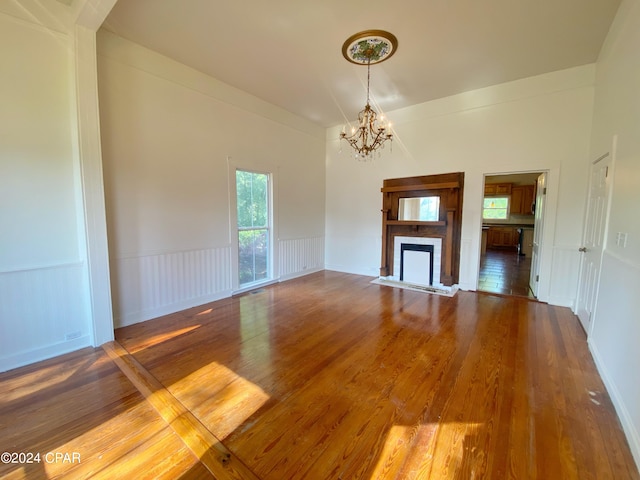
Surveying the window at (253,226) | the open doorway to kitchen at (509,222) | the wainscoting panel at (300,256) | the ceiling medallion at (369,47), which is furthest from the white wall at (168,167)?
the open doorway to kitchen at (509,222)

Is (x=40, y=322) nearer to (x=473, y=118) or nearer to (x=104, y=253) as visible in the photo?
(x=104, y=253)

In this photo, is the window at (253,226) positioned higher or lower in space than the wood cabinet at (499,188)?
lower

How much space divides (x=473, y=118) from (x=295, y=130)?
318 cm

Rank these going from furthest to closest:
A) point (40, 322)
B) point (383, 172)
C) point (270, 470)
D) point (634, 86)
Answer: point (383, 172), point (40, 322), point (634, 86), point (270, 470)

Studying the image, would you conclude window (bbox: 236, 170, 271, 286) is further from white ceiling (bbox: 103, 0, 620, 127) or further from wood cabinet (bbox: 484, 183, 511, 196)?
wood cabinet (bbox: 484, 183, 511, 196)

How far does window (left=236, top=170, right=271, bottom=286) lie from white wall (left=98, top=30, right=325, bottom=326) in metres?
0.27

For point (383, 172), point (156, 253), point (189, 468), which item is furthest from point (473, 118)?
point (189, 468)

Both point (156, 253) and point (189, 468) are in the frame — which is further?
point (156, 253)

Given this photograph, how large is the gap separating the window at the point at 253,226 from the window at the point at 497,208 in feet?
28.2

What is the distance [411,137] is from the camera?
17.0 ft

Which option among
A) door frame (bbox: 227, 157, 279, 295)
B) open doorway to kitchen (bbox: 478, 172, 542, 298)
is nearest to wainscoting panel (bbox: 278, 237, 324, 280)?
door frame (bbox: 227, 157, 279, 295)

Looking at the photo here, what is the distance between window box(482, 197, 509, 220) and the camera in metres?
9.69

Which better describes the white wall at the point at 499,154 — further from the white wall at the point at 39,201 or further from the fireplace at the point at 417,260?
the white wall at the point at 39,201

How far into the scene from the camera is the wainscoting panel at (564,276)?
3.92 m
